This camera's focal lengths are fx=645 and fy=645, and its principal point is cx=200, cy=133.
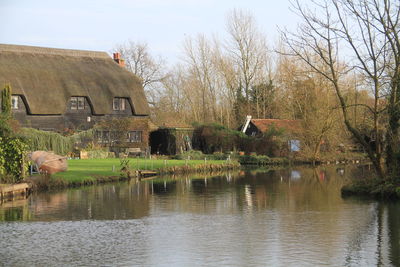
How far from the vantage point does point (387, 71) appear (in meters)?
24.1

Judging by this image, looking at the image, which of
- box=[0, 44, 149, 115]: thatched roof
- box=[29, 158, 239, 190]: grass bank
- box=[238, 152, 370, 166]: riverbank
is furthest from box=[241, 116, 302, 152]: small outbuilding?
box=[0, 44, 149, 115]: thatched roof

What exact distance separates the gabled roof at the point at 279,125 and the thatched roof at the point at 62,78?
9786 millimetres

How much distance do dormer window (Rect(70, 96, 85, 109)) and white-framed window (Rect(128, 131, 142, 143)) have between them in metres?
4.47

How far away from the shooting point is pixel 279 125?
179ft

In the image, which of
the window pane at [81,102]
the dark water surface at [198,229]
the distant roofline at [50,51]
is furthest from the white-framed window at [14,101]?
the dark water surface at [198,229]

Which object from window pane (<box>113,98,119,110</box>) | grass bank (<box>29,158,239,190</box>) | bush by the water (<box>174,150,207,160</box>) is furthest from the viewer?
window pane (<box>113,98,119,110</box>)

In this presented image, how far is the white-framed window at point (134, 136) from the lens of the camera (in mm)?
52688

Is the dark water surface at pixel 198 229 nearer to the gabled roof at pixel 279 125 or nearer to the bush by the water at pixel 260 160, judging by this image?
the bush by the water at pixel 260 160

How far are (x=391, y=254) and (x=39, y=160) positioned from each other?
66.7ft

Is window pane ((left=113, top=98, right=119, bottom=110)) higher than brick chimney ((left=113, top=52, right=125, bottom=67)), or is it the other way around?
brick chimney ((left=113, top=52, right=125, bottom=67))

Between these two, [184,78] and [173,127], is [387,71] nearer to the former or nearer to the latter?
[173,127]

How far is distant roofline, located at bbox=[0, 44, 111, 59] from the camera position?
52188 millimetres

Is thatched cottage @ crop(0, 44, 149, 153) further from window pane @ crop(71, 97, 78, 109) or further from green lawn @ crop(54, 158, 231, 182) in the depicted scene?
green lawn @ crop(54, 158, 231, 182)

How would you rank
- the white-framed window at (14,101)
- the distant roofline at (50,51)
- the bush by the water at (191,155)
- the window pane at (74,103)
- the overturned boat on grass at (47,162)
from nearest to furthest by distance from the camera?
the overturned boat on grass at (47,162) → the white-framed window at (14,101) → the bush by the water at (191,155) → the window pane at (74,103) → the distant roofline at (50,51)
